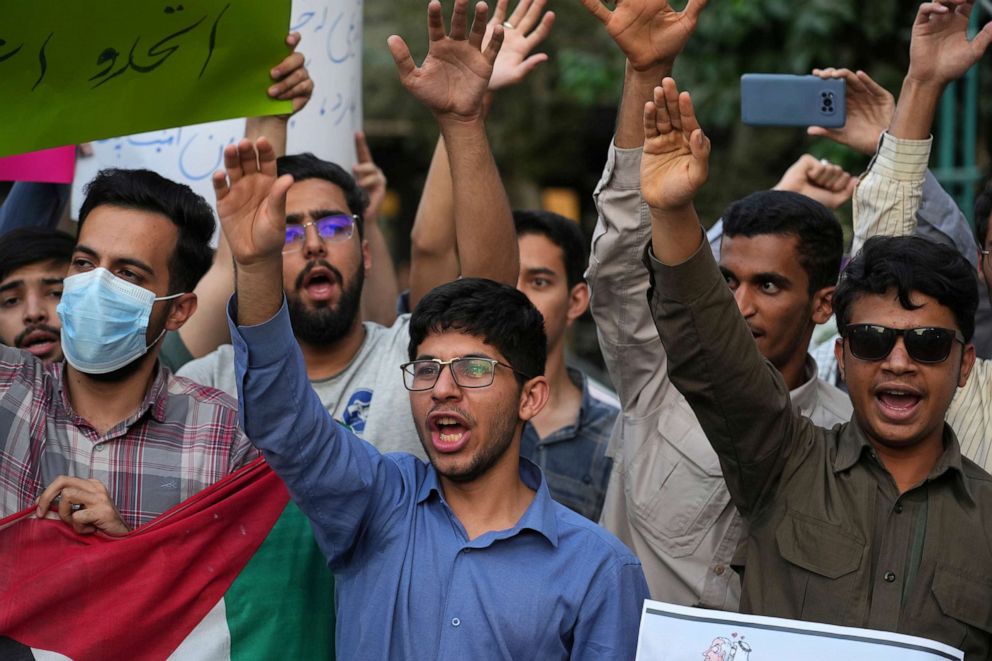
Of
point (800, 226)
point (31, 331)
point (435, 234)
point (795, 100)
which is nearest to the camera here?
point (800, 226)

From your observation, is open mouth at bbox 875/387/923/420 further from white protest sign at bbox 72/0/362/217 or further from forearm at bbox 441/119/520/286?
white protest sign at bbox 72/0/362/217

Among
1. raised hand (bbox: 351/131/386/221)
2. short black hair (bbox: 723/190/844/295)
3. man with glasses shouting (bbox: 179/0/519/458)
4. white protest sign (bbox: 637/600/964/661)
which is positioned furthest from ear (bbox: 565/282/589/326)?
white protest sign (bbox: 637/600/964/661)

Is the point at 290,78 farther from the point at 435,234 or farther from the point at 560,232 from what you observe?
the point at 560,232

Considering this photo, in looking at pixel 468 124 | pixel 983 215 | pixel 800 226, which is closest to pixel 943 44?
pixel 983 215

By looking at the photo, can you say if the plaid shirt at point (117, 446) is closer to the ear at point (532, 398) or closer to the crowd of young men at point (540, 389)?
the crowd of young men at point (540, 389)

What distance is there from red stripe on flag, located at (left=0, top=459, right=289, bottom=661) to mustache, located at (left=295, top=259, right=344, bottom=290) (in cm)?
87

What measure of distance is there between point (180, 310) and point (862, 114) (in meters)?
2.23

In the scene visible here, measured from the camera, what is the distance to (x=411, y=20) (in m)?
16.2

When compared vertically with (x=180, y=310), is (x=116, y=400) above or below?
below


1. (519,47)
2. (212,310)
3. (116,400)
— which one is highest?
(519,47)

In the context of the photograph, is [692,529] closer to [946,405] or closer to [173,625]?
[946,405]

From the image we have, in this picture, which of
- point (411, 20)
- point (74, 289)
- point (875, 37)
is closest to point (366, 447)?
point (74, 289)

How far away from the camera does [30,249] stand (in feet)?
14.0

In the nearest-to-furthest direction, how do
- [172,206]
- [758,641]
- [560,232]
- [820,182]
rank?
[758,641] < [172,206] < [820,182] < [560,232]
